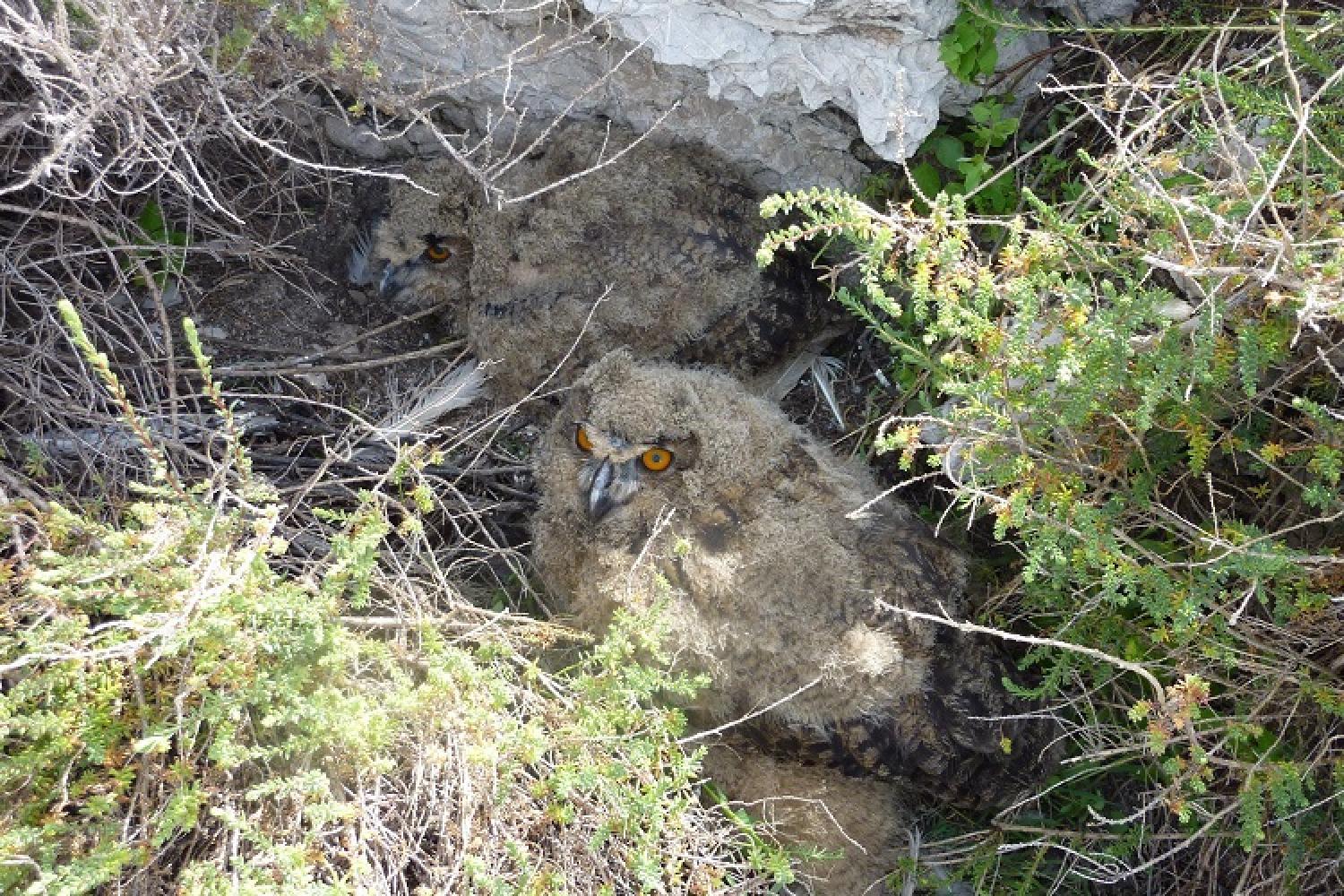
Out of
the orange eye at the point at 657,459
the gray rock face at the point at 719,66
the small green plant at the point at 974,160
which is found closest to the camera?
the orange eye at the point at 657,459

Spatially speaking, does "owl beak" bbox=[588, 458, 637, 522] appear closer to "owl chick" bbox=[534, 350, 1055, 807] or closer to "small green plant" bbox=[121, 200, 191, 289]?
"owl chick" bbox=[534, 350, 1055, 807]

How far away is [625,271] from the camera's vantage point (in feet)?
13.2

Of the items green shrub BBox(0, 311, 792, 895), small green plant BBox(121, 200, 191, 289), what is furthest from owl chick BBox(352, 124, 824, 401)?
green shrub BBox(0, 311, 792, 895)

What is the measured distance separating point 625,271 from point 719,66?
759mm

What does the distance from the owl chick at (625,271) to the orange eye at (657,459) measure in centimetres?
47

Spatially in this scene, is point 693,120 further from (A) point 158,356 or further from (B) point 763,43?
(A) point 158,356

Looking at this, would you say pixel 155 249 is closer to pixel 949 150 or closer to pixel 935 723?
pixel 949 150

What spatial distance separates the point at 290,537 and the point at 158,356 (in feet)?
3.03

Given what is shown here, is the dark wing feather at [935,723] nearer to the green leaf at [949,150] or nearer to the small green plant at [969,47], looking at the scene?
the green leaf at [949,150]

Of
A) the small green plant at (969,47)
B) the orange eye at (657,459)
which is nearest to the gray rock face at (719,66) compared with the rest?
the small green plant at (969,47)

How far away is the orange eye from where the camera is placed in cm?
368

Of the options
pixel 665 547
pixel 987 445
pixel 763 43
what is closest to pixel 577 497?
pixel 665 547

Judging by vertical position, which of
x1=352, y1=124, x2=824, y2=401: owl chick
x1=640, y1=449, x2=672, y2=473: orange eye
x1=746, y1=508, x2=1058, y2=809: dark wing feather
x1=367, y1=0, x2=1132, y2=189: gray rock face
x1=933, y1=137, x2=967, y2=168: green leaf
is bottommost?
x1=746, y1=508, x2=1058, y2=809: dark wing feather

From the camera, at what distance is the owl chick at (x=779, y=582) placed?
3.39 meters
